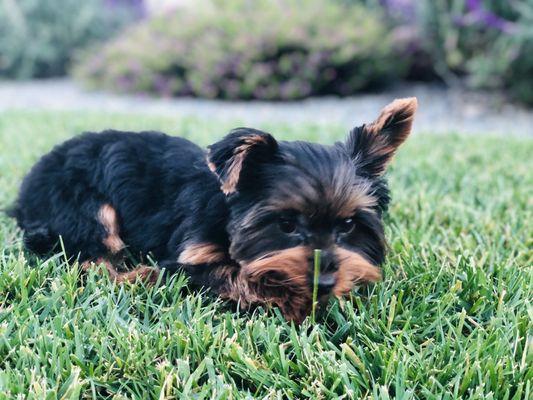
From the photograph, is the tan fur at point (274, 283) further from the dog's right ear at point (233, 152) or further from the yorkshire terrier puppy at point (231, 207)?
the dog's right ear at point (233, 152)

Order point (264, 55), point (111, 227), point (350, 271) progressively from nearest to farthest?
1. point (350, 271)
2. point (111, 227)
3. point (264, 55)

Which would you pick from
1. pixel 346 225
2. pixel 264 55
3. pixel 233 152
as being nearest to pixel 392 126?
pixel 346 225

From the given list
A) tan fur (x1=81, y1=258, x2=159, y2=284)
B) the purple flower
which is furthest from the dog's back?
the purple flower

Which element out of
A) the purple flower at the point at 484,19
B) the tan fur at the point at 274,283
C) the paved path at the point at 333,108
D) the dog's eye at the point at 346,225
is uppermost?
the purple flower at the point at 484,19

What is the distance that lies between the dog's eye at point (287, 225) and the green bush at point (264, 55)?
9.74 meters

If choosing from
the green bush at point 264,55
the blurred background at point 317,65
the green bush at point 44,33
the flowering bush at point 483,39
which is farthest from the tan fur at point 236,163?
the green bush at point 44,33

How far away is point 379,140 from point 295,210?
2.12 feet

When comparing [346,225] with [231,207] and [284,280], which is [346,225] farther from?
[231,207]

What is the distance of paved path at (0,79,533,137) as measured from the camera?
10.6 meters

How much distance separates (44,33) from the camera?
1809 centimetres

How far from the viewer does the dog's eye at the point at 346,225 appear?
9.53ft

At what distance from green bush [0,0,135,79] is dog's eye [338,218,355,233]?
1673cm

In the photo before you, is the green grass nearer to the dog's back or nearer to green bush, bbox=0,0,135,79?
the dog's back

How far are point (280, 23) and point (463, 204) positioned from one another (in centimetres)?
895
